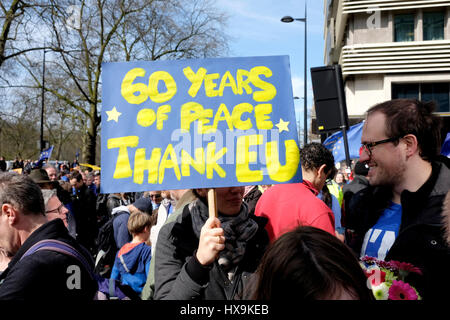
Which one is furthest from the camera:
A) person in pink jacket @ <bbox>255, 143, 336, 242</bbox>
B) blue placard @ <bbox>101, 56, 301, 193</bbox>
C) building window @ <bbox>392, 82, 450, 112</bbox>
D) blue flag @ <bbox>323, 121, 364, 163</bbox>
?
building window @ <bbox>392, 82, 450, 112</bbox>

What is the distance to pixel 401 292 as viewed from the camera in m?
1.87

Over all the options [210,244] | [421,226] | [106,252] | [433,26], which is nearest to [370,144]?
[421,226]

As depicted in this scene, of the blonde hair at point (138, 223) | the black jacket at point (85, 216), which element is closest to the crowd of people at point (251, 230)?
the blonde hair at point (138, 223)

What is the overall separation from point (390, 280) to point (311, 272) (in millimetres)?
626

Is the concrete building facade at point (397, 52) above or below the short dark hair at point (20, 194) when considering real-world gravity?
above

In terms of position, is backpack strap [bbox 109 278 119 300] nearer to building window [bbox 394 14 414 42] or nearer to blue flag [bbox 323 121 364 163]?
blue flag [bbox 323 121 364 163]

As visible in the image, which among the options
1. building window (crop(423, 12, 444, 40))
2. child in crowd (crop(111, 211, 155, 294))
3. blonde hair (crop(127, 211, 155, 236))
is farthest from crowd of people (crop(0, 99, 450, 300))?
building window (crop(423, 12, 444, 40))

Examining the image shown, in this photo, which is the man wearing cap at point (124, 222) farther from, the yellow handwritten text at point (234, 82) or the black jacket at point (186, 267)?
the yellow handwritten text at point (234, 82)

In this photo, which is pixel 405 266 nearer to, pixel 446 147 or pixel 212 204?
pixel 212 204

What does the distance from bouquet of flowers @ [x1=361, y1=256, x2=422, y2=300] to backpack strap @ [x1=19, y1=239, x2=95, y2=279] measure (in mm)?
1530

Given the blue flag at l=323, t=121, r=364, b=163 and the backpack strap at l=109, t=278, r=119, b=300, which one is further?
the blue flag at l=323, t=121, r=364, b=163

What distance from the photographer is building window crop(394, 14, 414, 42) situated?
65.6 ft

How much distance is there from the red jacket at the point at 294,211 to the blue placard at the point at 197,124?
0.66 meters

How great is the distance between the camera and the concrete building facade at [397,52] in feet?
64.0
